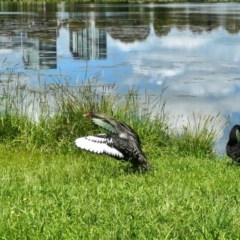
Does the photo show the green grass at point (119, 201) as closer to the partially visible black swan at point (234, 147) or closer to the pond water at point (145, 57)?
the partially visible black swan at point (234, 147)

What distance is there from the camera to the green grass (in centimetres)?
475

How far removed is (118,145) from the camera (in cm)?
770

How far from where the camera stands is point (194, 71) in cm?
2161

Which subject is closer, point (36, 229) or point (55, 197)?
point (36, 229)

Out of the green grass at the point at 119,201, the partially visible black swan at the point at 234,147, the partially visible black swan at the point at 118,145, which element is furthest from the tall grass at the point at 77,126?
the partially visible black swan at the point at 118,145

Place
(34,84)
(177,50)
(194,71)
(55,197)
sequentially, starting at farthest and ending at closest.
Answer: (177,50) → (194,71) → (34,84) → (55,197)

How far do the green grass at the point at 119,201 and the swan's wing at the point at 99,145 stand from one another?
11.6 inches

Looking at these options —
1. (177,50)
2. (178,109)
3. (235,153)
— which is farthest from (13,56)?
(235,153)

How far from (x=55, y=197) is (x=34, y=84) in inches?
445

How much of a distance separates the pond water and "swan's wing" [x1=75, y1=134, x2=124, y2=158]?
15.2ft

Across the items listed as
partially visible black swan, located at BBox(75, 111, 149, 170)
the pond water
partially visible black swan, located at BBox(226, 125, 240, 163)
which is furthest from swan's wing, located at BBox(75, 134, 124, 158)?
the pond water

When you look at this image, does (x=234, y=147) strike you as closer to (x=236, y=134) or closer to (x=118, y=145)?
(x=236, y=134)

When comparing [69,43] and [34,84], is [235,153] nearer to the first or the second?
[34,84]

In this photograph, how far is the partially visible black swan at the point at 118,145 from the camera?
25.3 ft
